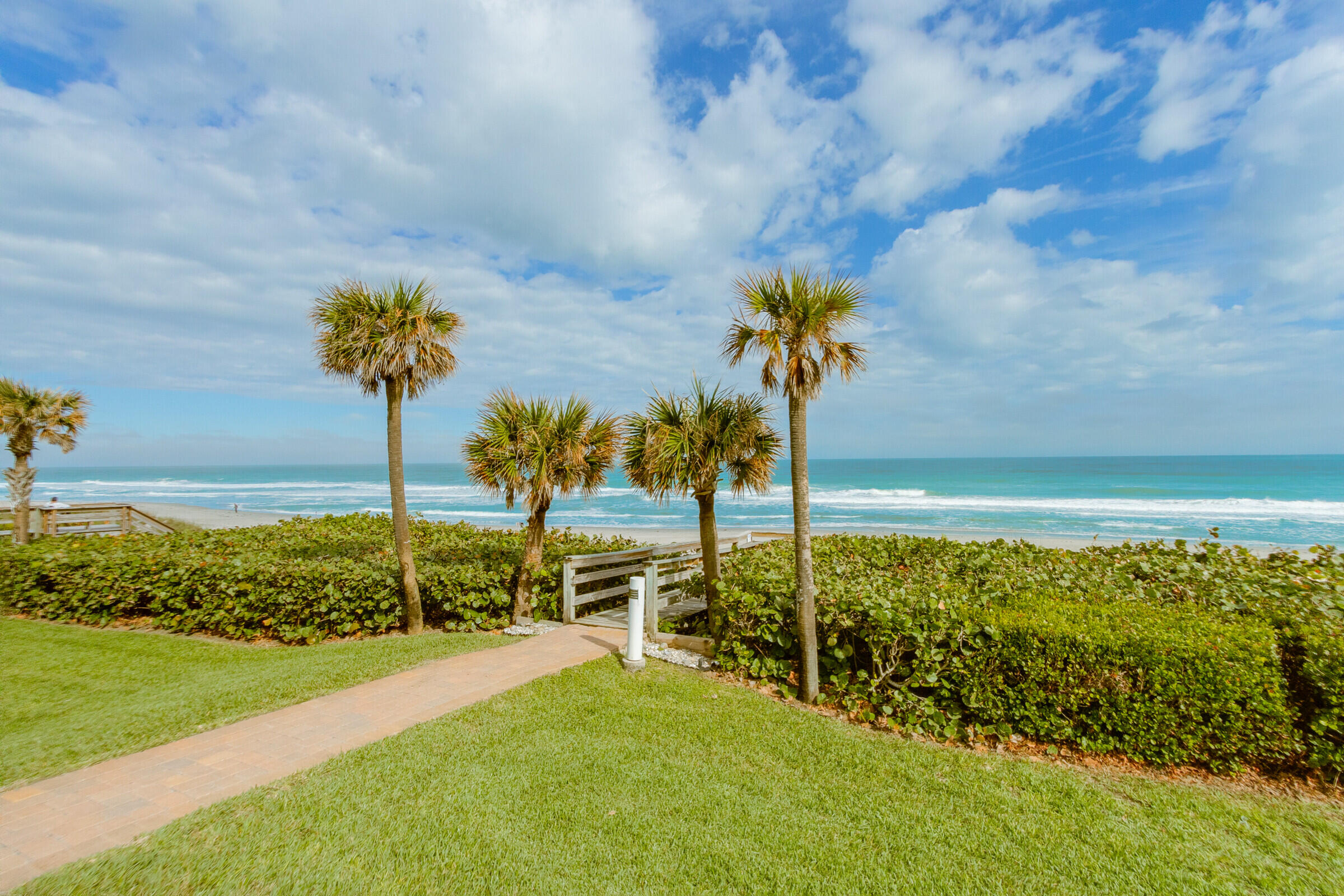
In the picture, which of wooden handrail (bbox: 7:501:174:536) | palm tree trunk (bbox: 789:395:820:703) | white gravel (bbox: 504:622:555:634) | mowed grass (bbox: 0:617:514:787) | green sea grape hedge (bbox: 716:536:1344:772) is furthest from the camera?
wooden handrail (bbox: 7:501:174:536)

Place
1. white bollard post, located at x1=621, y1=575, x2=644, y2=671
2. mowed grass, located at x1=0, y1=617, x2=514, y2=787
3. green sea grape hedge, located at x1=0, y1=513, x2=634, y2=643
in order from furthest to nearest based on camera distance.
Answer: green sea grape hedge, located at x1=0, y1=513, x2=634, y2=643 < white bollard post, located at x1=621, y1=575, x2=644, y2=671 < mowed grass, located at x1=0, y1=617, x2=514, y2=787

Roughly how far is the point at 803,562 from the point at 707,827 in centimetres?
277

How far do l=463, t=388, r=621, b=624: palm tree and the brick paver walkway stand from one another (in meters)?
2.75

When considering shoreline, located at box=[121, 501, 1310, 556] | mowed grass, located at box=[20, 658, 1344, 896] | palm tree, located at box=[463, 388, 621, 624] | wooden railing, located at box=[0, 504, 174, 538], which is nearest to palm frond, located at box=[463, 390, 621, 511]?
palm tree, located at box=[463, 388, 621, 624]

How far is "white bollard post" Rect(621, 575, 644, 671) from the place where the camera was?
6.93 m

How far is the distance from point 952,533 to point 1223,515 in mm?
20454

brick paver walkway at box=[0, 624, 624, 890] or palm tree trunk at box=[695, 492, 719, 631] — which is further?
palm tree trunk at box=[695, 492, 719, 631]

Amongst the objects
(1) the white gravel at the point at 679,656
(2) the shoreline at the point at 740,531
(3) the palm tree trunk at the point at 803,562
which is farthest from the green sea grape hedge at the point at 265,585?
(2) the shoreline at the point at 740,531

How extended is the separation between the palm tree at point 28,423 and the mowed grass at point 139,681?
7928mm

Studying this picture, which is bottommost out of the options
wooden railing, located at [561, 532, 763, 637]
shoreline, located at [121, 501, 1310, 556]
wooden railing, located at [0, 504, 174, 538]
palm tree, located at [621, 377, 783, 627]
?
shoreline, located at [121, 501, 1310, 556]

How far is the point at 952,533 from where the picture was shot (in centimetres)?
2831

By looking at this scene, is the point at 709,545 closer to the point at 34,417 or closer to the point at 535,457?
the point at 535,457

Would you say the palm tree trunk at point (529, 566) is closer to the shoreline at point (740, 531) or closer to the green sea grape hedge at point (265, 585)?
the green sea grape hedge at point (265, 585)

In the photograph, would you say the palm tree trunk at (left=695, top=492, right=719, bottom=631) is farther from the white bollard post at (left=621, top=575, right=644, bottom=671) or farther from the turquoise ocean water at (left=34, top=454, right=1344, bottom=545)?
the white bollard post at (left=621, top=575, right=644, bottom=671)
